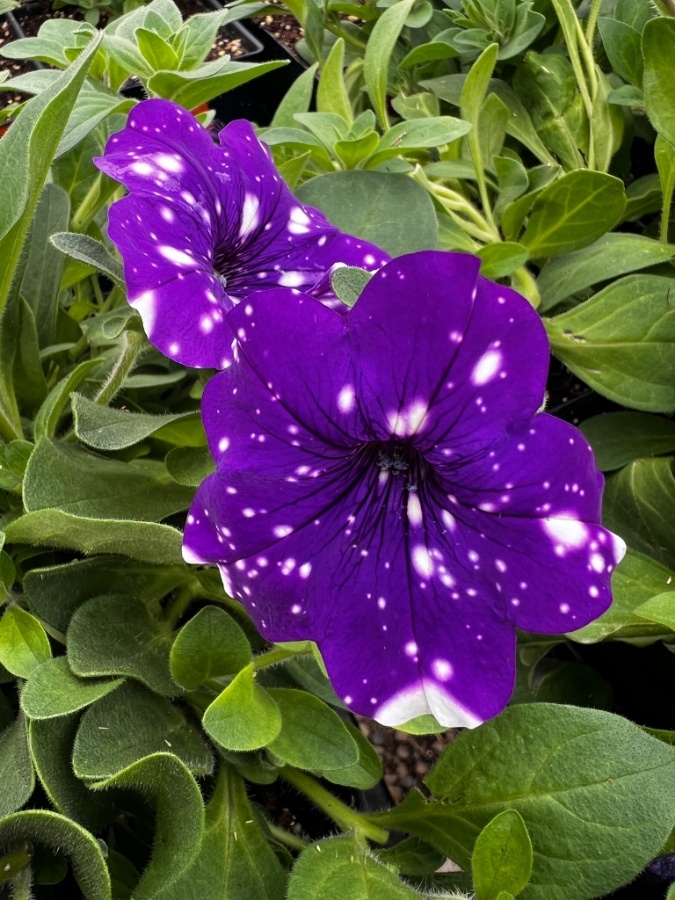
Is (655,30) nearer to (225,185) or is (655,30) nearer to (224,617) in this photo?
(225,185)

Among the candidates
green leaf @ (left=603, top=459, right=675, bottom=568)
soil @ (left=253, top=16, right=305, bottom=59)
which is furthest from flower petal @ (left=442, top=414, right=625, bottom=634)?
soil @ (left=253, top=16, right=305, bottom=59)

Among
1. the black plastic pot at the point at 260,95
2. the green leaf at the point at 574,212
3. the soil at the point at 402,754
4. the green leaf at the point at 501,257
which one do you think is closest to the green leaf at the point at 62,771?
the soil at the point at 402,754

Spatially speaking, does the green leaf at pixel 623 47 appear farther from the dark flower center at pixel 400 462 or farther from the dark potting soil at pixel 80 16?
the dark potting soil at pixel 80 16

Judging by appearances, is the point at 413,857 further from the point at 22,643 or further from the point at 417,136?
the point at 417,136

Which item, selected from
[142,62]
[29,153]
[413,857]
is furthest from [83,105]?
Answer: [413,857]

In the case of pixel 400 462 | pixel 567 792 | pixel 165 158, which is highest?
pixel 165 158

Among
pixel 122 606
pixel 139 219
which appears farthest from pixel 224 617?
pixel 139 219
